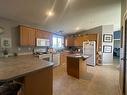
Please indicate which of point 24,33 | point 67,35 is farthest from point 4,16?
point 67,35

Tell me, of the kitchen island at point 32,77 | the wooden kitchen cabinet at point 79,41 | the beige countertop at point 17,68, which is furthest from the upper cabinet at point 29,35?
the wooden kitchen cabinet at point 79,41

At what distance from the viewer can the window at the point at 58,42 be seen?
280 inches

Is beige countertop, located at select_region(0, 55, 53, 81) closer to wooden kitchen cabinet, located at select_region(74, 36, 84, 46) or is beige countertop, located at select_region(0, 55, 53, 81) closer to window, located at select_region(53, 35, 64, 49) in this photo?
window, located at select_region(53, 35, 64, 49)

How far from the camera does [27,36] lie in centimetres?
439

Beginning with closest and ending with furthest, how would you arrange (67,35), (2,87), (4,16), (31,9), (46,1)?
(2,87)
(46,1)
(31,9)
(4,16)
(67,35)

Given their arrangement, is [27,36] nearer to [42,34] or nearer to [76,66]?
[42,34]

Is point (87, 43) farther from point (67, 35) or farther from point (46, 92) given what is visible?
point (46, 92)

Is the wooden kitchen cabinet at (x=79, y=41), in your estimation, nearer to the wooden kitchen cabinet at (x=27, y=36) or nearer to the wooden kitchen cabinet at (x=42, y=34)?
the wooden kitchen cabinet at (x=42, y=34)

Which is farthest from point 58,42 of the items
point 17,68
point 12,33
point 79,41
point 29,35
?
point 17,68

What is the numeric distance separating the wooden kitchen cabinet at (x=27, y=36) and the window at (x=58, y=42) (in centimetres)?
249

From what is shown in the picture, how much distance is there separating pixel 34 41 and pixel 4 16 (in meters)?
1.55

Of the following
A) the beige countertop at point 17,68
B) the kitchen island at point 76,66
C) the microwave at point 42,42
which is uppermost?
the microwave at point 42,42

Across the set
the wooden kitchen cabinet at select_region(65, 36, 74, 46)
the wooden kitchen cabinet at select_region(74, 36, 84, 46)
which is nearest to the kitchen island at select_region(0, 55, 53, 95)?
the wooden kitchen cabinet at select_region(74, 36, 84, 46)

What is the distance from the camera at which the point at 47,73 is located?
2.23 meters
